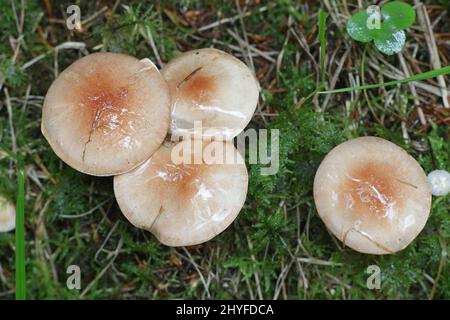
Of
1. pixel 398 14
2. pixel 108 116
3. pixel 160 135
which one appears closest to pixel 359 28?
pixel 398 14

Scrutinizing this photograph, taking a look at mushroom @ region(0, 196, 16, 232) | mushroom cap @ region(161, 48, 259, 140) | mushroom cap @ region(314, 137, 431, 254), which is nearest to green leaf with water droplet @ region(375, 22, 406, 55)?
mushroom cap @ region(314, 137, 431, 254)

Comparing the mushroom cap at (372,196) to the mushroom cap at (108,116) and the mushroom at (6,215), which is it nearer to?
the mushroom cap at (108,116)

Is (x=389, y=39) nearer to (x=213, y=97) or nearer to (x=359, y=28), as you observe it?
(x=359, y=28)

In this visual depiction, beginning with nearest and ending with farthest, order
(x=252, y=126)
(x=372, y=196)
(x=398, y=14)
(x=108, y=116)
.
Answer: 1. (x=108, y=116)
2. (x=372, y=196)
3. (x=398, y=14)
4. (x=252, y=126)

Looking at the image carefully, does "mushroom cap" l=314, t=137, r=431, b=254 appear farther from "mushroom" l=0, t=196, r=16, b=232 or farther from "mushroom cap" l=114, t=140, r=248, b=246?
"mushroom" l=0, t=196, r=16, b=232

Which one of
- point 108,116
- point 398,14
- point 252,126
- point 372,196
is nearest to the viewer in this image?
point 108,116

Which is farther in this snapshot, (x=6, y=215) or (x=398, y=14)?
(x=6, y=215)

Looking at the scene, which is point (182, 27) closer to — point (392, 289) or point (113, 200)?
point (113, 200)

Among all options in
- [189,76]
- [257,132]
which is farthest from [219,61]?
[257,132]
